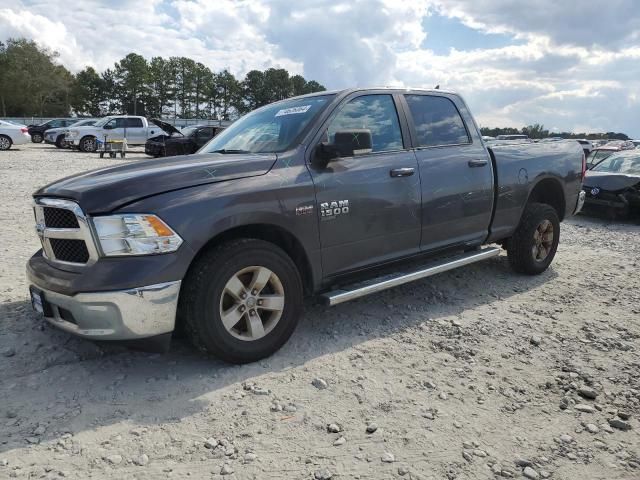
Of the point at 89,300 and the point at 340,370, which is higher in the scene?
the point at 89,300

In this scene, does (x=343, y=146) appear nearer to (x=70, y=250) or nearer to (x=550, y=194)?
(x=70, y=250)

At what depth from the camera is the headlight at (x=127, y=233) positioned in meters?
2.96

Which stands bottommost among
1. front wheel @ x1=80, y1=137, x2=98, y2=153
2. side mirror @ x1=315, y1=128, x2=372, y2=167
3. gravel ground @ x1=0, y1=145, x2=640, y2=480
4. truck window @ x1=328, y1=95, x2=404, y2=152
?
gravel ground @ x1=0, y1=145, x2=640, y2=480

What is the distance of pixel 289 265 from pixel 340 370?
78 cm

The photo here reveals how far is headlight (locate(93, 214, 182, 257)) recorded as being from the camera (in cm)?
296

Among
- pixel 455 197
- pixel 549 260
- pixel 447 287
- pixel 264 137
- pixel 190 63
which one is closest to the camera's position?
pixel 264 137

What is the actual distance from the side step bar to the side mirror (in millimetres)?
953

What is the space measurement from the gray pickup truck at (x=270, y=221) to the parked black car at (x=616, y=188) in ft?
19.9

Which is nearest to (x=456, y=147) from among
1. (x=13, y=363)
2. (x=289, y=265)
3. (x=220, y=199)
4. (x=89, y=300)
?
(x=289, y=265)

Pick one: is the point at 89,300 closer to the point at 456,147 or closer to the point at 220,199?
the point at 220,199


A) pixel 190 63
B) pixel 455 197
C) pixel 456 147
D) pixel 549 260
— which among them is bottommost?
pixel 549 260

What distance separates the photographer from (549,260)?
19.0ft

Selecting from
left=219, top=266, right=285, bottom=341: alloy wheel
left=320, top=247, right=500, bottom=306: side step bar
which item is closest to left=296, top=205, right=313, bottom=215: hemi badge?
left=219, top=266, right=285, bottom=341: alloy wheel

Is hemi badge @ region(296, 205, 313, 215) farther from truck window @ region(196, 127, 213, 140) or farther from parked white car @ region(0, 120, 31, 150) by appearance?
parked white car @ region(0, 120, 31, 150)
